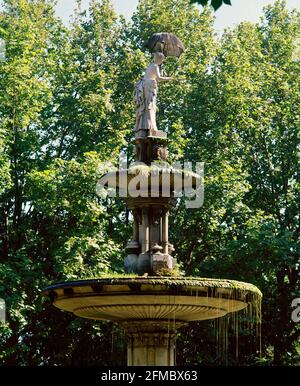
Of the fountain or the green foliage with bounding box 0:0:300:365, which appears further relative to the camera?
the green foliage with bounding box 0:0:300:365

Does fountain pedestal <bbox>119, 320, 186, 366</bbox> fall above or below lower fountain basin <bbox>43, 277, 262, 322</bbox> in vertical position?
below

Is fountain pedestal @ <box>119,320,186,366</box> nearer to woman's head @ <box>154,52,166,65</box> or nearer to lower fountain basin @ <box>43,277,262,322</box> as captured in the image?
lower fountain basin @ <box>43,277,262,322</box>

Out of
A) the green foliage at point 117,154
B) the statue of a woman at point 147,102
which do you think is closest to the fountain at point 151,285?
the statue of a woman at point 147,102

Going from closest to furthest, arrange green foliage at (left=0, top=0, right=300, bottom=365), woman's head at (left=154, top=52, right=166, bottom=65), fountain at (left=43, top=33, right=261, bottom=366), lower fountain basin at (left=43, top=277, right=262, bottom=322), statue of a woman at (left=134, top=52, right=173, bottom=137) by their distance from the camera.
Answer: lower fountain basin at (left=43, top=277, right=262, bottom=322), fountain at (left=43, top=33, right=261, bottom=366), statue of a woman at (left=134, top=52, right=173, bottom=137), woman's head at (left=154, top=52, right=166, bottom=65), green foliage at (left=0, top=0, right=300, bottom=365)

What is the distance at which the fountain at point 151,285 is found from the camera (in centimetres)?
1255

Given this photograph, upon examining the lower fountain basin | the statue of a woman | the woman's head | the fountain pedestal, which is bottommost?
the fountain pedestal

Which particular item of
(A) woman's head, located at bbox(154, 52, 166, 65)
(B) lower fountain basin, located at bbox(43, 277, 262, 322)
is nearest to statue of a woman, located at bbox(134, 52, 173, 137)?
(A) woman's head, located at bbox(154, 52, 166, 65)

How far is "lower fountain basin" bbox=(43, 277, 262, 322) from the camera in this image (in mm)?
12430

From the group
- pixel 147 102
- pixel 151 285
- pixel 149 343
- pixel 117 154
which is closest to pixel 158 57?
pixel 147 102

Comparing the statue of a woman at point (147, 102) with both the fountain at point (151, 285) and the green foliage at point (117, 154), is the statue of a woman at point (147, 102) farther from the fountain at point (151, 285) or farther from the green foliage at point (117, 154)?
the green foliage at point (117, 154)

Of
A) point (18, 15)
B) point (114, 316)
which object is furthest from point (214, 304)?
point (18, 15)

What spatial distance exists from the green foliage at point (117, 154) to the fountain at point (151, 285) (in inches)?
283

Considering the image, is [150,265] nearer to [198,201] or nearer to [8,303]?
[8,303]

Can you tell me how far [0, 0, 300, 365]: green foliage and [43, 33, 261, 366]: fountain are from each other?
283 inches
